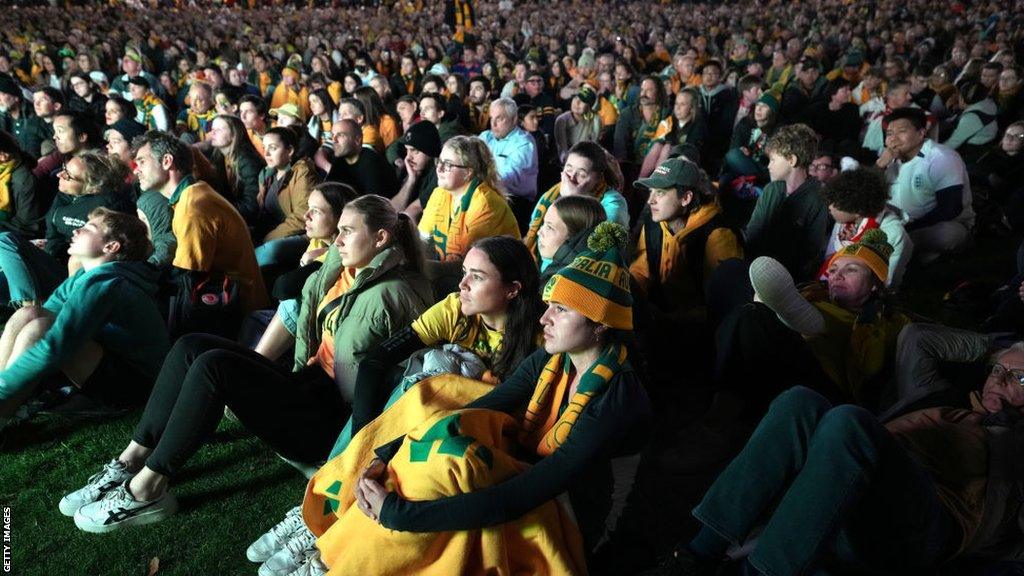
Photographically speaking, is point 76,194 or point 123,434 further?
point 76,194

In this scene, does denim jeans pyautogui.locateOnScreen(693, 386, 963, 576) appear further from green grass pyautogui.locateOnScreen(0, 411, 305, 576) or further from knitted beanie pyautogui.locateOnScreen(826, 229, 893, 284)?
green grass pyautogui.locateOnScreen(0, 411, 305, 576)

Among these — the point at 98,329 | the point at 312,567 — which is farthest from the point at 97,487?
the point at 312,567

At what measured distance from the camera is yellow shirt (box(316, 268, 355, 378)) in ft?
10.6

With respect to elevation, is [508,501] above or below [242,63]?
above

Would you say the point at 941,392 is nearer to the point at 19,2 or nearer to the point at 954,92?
the point at 954,92

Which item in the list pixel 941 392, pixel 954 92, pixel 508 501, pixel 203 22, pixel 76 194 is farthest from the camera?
pixel 203 22

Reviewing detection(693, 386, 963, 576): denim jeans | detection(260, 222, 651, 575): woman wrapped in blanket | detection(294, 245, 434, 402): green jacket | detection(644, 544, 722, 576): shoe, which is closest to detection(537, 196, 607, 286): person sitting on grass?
detection(294, 245, 434, 402): green jacket

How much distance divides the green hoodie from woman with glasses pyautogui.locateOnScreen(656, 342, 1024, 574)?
272 centimetres

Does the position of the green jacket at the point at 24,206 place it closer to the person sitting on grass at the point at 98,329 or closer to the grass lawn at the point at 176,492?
the person sitting on grass at the point at 98,329

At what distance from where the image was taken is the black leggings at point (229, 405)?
2.74 m

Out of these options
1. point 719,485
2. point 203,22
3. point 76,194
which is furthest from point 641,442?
point 203,22

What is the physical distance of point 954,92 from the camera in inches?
344

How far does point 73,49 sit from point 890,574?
15.9 meters

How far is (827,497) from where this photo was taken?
190cm
